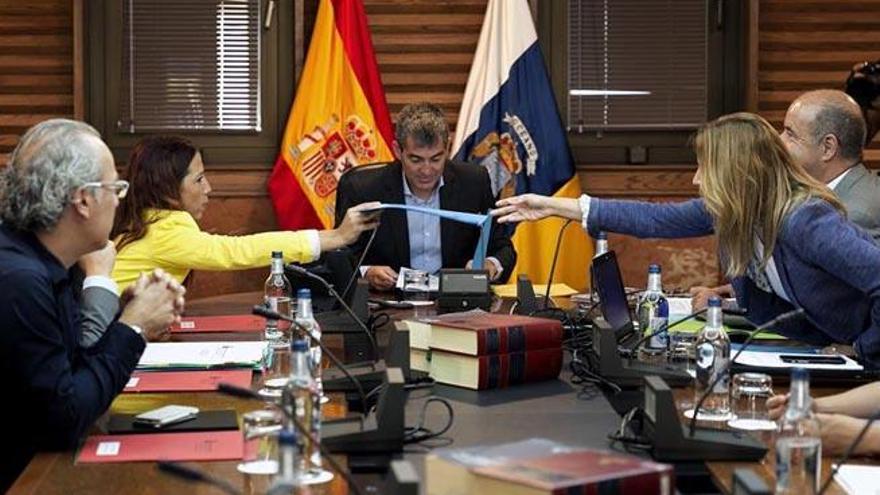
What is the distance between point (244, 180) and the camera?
19.1ft

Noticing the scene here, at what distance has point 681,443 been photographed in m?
2.18

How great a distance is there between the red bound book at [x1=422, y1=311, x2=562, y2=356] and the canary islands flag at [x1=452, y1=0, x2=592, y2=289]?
2854 millimetres

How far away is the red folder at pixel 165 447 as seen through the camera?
7.34ft

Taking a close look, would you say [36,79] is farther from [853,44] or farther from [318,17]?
[853,44]

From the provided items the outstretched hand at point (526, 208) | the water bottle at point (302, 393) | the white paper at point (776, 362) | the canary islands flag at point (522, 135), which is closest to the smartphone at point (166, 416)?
the water bottle at point (302, 393)

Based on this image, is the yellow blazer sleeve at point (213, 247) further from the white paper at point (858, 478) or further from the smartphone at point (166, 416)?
the white paper at point (858, 478)

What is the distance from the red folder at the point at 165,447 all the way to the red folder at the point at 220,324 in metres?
1.28

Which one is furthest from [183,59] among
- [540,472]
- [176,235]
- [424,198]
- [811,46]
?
[540,472]

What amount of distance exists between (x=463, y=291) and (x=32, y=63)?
2909mm

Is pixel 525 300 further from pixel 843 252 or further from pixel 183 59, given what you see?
pixel 183 59

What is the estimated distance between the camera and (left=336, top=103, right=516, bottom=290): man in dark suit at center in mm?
4859

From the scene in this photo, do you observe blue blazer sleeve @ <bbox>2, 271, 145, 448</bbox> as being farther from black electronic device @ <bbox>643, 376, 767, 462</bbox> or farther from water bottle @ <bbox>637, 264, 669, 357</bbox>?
water bottle @ <bbox>637, 264, 669, 357</bbox>

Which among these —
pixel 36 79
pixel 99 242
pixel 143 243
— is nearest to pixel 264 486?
pixel 99 242

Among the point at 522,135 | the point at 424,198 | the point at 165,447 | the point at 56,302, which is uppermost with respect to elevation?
the point at 522,135
